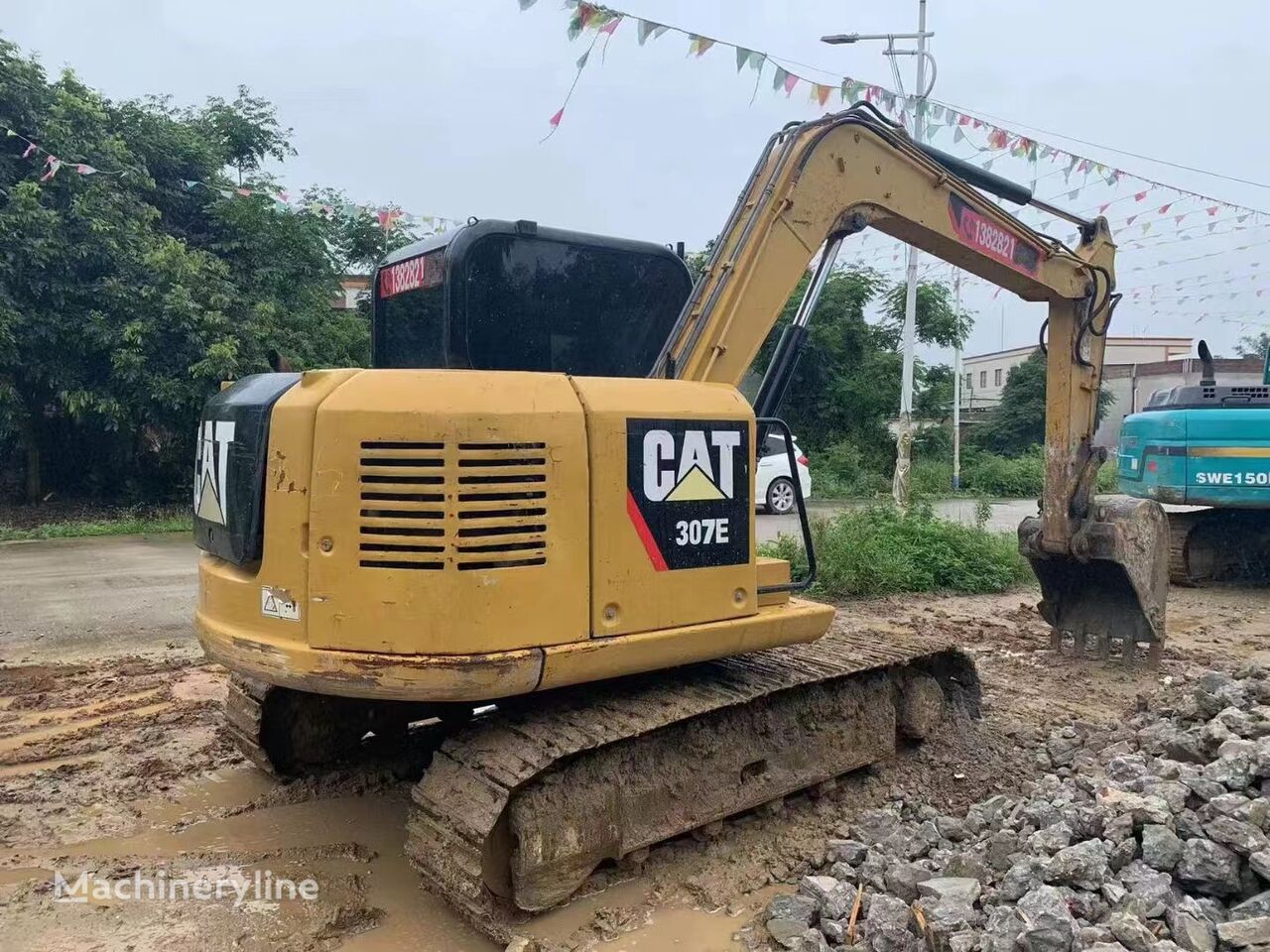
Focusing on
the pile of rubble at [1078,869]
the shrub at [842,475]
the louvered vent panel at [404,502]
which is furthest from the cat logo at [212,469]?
the shrub at [842,475]

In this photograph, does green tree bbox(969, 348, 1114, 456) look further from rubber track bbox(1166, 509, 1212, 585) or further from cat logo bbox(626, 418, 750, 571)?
cat logo bbox(626, 418, 750, 571)

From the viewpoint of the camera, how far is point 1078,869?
9.73 feet

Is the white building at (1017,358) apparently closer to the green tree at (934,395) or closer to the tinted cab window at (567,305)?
the green tree at (934,395)

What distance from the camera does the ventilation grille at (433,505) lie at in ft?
10.00

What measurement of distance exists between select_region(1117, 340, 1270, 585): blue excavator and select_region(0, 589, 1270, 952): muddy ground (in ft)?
11.2

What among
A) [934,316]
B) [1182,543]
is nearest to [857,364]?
[934,316]

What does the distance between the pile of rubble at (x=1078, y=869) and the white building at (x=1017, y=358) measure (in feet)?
116

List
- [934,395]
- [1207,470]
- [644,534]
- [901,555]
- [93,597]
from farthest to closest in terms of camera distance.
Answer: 1. [934,395]
2. [901,555]
3. [1207,470]
4. [93,597]
5. [644,534]

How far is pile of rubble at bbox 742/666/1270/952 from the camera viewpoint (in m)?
2.71

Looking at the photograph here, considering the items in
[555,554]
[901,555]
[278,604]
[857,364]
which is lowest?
[901,555]

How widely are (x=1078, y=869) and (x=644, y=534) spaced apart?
66.6 inches

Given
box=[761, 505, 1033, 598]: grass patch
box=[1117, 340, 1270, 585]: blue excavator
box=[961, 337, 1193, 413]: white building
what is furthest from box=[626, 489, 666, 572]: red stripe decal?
box=[961, 337, 1193, 413]: white building

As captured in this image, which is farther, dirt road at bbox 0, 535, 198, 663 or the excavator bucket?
dirt road at bbox 0, 535, 198, 663

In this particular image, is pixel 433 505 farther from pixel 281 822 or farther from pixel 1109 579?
pixel 1109 579
